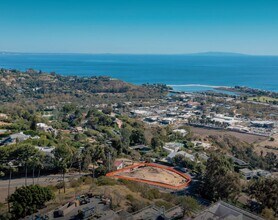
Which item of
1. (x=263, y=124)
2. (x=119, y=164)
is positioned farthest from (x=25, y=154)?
(x=263, y=124)

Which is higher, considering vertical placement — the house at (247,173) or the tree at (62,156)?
the tree at (62,156)

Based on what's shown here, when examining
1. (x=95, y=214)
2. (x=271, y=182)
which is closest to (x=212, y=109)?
(x=271, y=182)

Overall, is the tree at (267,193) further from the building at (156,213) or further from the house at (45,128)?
the house at (45,128)

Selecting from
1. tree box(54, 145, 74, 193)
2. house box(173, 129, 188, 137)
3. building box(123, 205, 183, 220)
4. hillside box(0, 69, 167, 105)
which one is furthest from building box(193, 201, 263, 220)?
hillside box(0, 69, 167, 105)

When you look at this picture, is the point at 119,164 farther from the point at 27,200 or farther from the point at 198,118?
the point at 198,118

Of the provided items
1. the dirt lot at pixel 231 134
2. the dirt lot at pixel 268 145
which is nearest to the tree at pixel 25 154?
the dirt lot at pixel 231 134

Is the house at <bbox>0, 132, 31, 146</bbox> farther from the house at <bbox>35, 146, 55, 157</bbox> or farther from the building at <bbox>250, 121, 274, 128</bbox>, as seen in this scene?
the building at <bbox>250, 121, 274, 128</bbox>

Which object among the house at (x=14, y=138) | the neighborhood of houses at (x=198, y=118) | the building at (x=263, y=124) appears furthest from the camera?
the building at (x=263, y=124)
